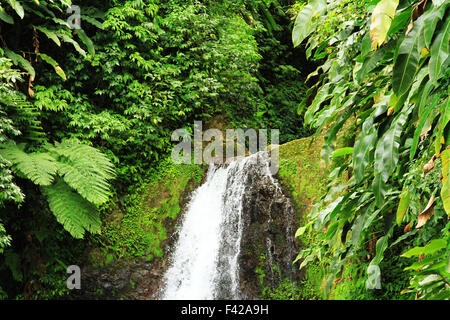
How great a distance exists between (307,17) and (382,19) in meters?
0.20

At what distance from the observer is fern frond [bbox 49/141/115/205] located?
4.53m

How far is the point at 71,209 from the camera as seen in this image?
4.54m

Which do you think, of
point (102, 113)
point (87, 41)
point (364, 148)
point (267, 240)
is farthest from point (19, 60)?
point (364, 148)

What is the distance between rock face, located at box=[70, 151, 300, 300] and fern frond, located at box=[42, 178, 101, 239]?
Answer: 33.8 inches

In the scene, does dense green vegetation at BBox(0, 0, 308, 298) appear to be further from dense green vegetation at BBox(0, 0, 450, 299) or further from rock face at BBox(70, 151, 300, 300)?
rock face at BBox(70, 151, 300, 300)

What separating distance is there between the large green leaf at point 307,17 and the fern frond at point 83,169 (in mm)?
3820

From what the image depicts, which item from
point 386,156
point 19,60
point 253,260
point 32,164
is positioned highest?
point 19,60

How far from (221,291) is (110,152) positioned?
8.19 ft

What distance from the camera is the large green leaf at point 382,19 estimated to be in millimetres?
1058

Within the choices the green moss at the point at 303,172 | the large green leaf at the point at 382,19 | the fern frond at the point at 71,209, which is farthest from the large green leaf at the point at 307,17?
the fern frond at the point at 71,209

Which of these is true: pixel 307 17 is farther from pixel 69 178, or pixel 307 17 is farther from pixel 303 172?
pixel 69 178

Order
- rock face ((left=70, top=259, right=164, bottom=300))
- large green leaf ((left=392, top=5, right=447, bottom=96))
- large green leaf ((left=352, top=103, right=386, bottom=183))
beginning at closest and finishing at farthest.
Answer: large green leaf ((left=392, top=5, right=447, bottom=96)) → large green leaf ((left=352, top=103, right=386, bottom=183)) → rock face ((left=70, top=259, right=164, bottom=300))

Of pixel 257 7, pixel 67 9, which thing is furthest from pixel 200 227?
pixel 257 7

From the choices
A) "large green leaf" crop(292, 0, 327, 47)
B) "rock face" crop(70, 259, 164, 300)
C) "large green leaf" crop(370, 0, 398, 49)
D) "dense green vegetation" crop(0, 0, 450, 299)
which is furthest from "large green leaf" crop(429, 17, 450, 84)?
→ "rock face" crop(70, 259, 164, 300)
